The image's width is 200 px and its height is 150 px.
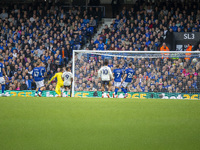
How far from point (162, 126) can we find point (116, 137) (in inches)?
53.3

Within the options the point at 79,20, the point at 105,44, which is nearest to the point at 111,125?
the point at 105,44

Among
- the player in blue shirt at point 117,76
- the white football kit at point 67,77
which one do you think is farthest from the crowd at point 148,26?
the white football kit at point 67,77

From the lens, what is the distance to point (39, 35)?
2220 centimetres

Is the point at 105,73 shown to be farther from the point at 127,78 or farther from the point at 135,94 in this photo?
the point at 135,94

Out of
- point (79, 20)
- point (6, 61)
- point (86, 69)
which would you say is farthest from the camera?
point (79, 20)

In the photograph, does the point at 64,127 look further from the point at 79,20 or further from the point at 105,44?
the point at 79,20

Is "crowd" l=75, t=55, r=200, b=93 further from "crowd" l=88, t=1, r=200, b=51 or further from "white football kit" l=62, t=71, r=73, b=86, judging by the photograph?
"crowd" l=88, t=1, r=200, b=51

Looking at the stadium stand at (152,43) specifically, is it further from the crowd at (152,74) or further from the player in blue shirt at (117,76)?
the player in blue shirt at (117,76)

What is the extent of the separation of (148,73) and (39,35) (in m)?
8.22

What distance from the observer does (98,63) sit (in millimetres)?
18047

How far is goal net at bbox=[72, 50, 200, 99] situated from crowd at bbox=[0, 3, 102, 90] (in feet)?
6.58

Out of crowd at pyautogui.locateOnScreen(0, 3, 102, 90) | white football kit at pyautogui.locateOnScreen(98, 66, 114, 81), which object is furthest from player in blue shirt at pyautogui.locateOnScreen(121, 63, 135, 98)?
crowd at pyautogui.locateOnScreen(0, 3, 102, 90)

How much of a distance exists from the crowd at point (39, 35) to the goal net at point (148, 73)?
2.01 metres

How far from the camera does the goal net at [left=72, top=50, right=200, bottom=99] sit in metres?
16.6
